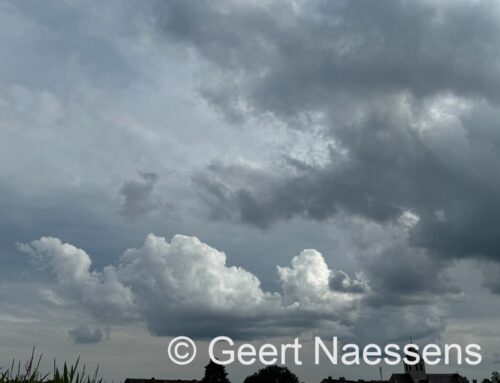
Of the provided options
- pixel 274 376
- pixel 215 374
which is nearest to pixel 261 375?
pixel 274 376

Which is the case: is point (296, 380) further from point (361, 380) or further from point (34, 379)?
point (34, 379)

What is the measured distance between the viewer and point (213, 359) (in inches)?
4798

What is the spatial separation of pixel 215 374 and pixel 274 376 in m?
16.1

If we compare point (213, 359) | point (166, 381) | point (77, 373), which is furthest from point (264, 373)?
point (77, 373)

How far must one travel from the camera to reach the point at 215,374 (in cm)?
12131

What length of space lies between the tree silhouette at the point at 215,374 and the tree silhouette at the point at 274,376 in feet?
39.6

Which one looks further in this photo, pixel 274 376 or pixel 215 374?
pixel 274 376

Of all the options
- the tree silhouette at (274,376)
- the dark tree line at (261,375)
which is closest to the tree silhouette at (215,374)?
the dark tree line at (261,375)

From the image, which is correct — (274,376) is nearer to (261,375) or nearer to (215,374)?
(261,375)

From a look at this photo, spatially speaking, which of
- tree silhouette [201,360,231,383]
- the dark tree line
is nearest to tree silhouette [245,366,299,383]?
the dark tree line

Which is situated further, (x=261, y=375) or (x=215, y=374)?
(x=261, y=375)

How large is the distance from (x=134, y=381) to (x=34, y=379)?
456ft

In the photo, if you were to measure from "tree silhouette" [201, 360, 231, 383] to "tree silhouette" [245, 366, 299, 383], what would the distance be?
12.1 meters

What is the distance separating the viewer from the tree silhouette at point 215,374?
121m
